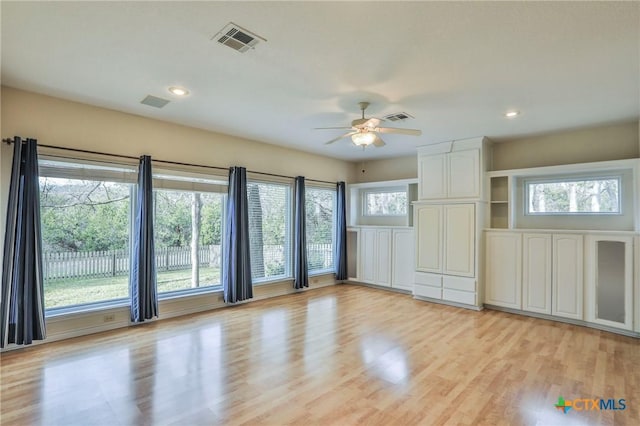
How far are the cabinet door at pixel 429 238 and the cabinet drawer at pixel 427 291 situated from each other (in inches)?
12.0

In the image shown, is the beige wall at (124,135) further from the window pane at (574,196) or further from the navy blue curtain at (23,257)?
the window pane at (574,196)

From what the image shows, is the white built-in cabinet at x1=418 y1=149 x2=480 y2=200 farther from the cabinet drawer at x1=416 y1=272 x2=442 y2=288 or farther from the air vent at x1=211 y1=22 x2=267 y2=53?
the air vent at x1=211 y1=22 x2=267 y2=53

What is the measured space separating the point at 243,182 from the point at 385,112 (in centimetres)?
256

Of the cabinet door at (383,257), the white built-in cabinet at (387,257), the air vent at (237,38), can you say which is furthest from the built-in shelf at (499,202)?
the air vent at (237,38)

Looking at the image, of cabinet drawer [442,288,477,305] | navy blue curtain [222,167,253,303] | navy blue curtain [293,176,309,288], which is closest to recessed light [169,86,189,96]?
navy blue curtain [222,167,253,303]

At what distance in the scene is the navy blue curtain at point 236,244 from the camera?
513cm

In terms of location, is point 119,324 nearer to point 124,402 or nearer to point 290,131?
point 124,402

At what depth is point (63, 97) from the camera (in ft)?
12.0

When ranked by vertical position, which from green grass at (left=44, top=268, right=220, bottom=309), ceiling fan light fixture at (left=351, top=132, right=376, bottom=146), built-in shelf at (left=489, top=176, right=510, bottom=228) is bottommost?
green grass at (left=44, top=268, right=220, bottom=309)

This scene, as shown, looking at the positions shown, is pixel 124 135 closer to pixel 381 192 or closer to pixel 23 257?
pixel 23 257

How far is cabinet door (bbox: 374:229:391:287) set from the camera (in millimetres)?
6570

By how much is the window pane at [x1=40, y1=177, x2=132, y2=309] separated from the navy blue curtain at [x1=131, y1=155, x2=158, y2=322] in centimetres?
22

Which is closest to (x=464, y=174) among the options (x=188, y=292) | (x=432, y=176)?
(x=432, y=176)

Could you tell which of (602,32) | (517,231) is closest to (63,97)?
(602,32)
